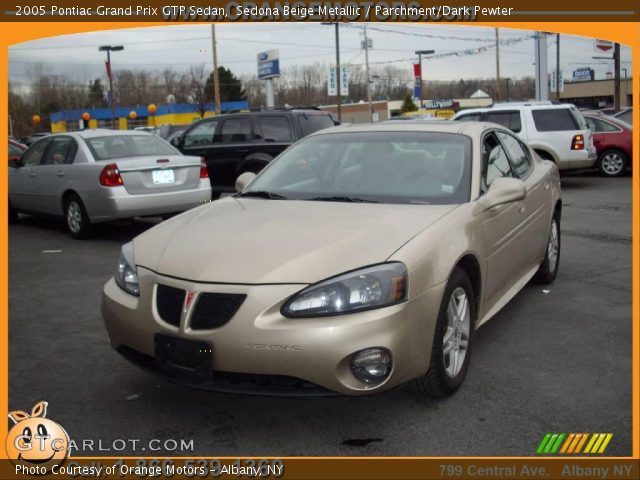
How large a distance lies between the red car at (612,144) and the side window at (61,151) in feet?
40.0

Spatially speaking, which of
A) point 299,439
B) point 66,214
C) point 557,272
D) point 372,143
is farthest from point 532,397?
point 66,214

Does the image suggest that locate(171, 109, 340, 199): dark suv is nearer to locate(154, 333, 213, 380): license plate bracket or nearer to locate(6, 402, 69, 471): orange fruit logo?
locate(154, 333, 213, 380): license plate bracket

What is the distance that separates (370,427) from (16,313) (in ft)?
12.4

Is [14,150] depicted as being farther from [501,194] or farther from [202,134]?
[501,194]

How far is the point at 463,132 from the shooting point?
494cm

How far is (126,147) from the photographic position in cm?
997

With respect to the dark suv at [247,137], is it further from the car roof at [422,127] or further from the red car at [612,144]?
the red car at [612,144]

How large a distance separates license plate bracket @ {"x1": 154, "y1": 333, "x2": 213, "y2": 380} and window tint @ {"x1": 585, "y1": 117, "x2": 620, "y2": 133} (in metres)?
15.6

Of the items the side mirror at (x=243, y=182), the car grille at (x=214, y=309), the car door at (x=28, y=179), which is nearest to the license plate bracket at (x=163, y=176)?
the car door at (x=28, y=179)

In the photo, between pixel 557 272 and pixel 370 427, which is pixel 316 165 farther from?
pixel 557 272

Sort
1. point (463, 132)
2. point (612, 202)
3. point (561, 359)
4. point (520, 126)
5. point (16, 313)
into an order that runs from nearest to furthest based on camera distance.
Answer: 1. point (561, 359)
2. point (463, 132)
3. point (16, 313)
4. point (612, 202)
5. point (520, 126)

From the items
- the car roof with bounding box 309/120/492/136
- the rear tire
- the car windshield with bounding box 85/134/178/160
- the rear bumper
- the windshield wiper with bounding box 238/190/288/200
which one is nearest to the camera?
the windshield wiper with bounding box 238/190/288/200

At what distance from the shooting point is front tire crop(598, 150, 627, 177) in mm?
16844

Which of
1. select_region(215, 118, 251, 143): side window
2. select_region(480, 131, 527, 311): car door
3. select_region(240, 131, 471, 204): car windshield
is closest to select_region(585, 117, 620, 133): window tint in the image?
select_region(215, 118, 251, 143): side window
